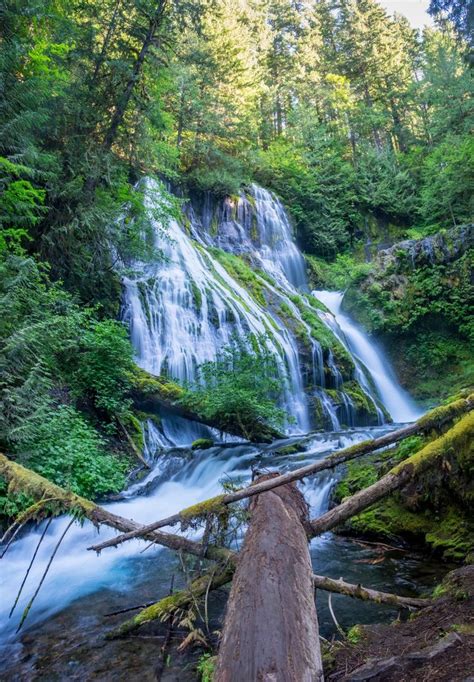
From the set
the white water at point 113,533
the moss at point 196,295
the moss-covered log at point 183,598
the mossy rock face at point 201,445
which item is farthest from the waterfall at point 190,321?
the moss-covered log at point 183,598

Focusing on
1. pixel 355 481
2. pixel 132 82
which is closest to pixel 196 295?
pixel 132 82

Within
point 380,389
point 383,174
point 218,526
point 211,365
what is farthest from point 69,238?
point 383,174

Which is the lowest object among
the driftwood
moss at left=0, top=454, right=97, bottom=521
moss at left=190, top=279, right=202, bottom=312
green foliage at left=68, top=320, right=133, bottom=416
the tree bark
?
the driftwood

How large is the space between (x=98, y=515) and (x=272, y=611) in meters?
1.86

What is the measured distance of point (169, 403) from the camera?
9.79 meters

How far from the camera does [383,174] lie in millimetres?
28328

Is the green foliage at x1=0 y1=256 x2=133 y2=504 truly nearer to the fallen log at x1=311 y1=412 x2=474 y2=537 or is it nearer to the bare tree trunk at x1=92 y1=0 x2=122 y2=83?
the fallen log at x1=311 y1=412 x2=474 y2=537

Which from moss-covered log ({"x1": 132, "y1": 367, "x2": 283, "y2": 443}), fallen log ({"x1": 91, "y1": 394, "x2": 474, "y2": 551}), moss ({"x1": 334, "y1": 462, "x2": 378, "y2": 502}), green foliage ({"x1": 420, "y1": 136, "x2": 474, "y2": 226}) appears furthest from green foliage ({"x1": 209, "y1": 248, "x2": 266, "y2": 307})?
fallen log ({"x1": 91, "y1": 394, "x2": 474, "y2": 551})

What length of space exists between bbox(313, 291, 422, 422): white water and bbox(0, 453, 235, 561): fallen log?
45.5 ft

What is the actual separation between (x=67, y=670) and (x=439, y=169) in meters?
28.0

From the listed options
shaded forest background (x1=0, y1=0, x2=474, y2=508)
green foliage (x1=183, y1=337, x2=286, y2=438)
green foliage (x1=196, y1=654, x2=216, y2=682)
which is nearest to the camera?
green foliage (x1=196, y1=654, x2=216, y2=682)

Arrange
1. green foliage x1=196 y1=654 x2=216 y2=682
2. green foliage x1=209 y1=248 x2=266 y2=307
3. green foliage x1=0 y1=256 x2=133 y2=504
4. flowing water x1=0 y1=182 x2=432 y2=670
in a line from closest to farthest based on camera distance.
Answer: green foliage x1=196 y1=654 x2=216 y2=682, flowing water x1=0 y1=182 x2=432 y2=670, green foliage x1=0 y1=256 x2=133 y2=504, green foliage x1=209 y1=248 x2=266 y2=307

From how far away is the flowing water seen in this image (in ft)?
14.2

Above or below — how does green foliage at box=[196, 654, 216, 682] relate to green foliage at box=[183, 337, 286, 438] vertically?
below
